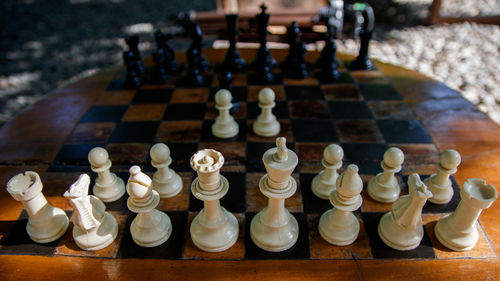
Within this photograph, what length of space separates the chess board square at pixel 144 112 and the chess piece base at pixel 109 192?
51 centimetres

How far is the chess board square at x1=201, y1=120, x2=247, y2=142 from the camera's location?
1517 mm

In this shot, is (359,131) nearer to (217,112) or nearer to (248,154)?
(248,154)

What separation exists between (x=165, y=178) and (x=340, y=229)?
2.01ft

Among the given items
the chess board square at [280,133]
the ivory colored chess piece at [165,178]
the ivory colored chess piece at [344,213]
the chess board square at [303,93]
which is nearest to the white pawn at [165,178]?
the ivory colored chess piece at [165,178]

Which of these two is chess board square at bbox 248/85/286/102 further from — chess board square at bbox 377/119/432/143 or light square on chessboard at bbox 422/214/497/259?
light square on chessboard at bbox 422/214/497/259

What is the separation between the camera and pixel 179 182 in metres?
1.25

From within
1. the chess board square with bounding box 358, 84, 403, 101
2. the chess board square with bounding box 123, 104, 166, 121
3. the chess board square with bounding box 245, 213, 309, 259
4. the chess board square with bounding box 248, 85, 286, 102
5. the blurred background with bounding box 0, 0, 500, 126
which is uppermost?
the chess board square with bounding box 123, 104, 166, 121

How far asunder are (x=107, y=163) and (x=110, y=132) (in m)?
0.43

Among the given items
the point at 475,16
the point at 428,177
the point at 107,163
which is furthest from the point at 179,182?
the point at 475,16

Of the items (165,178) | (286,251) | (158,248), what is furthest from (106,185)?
(286,251)

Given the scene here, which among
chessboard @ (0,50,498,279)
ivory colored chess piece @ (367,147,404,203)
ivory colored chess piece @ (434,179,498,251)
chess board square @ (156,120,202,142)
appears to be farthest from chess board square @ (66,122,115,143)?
ivory colored chess piece @ (434,179,498,251)

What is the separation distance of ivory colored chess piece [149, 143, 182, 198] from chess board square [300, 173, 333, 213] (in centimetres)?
44

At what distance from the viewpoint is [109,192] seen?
1200 millimetres

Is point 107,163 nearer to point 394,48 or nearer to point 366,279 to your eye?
point 366,279
